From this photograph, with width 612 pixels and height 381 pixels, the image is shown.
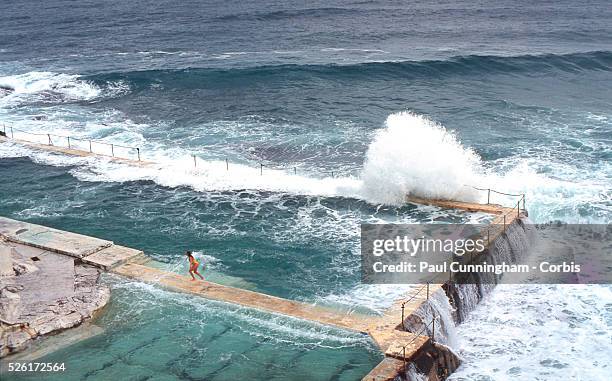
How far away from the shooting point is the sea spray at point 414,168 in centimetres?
2122

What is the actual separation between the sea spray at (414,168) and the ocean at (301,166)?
6cm

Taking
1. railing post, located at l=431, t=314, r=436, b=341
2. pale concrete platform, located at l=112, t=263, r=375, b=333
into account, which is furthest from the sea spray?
railing post, located at l=431, t=314, r=436, b=341

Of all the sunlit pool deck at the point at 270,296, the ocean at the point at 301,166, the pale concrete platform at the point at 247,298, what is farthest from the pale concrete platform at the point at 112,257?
the ocean at the point at 301,166

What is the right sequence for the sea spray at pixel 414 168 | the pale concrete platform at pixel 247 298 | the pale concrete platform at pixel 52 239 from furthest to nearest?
the sea spray at pixel 414 168
the pale concrete platform at pixel 52 239
the pale concrete platform at pixel 247 298

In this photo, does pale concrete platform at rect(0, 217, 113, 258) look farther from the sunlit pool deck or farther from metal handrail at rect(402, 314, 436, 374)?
metal handrail at rect(402, 314, 436, 374)

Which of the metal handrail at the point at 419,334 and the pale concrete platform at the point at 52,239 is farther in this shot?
the pale concrete platform at the point at 52,239

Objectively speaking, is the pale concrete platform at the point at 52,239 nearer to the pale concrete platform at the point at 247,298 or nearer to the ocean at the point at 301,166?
the ocean at the point at 301,166

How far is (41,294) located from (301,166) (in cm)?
1199

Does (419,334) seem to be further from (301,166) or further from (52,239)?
(301,166)

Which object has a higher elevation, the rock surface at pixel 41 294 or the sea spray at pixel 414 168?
the sea spray at pixel 414 168

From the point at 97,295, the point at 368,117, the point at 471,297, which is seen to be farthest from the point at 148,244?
the point at 368,117

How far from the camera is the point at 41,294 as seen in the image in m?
15.2

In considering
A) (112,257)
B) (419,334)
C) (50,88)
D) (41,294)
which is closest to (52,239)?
(112,257)

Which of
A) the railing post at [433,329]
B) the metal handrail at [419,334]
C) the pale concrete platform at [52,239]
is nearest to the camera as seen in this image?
the metal handrail at [419,334]
